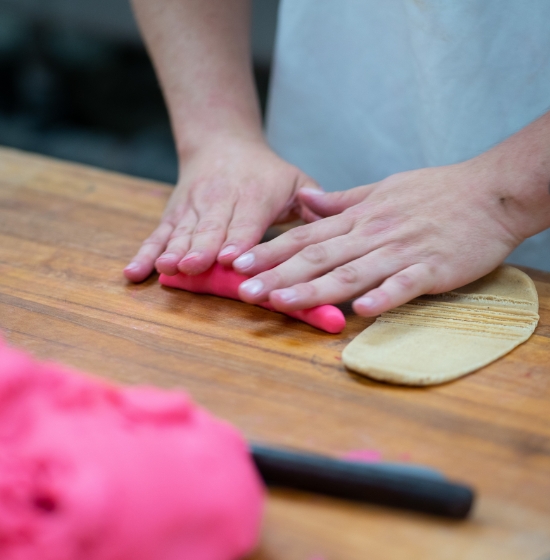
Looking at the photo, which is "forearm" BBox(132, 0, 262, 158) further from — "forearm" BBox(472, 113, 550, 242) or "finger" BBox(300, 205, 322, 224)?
"forearm" BBox(472, 113, 550, 242)

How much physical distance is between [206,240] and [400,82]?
50 centimetres

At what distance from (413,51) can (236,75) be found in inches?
13.5

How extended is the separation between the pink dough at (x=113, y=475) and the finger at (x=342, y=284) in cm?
30

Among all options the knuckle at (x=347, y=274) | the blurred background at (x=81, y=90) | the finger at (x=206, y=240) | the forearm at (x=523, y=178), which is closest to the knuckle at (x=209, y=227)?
the finger at (x=206, y=240)

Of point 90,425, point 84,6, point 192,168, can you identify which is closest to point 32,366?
point 90,425

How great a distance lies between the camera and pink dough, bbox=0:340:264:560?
1.50 ft

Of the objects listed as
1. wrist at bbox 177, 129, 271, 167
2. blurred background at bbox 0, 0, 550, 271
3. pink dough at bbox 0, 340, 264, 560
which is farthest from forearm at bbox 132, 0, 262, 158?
blurred background at bbox 0, 0, 550, 271

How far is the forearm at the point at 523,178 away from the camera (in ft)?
2.89

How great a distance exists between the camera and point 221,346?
2.64 feet

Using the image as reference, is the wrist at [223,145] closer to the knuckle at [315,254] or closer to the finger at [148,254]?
the finger at [148,254]

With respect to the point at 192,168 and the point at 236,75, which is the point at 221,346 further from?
the point at 236,75

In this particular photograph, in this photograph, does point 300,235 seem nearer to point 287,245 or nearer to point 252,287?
point 287,245

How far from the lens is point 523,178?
0.89m

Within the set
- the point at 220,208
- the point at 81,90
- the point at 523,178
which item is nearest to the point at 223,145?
the point at 220,208
